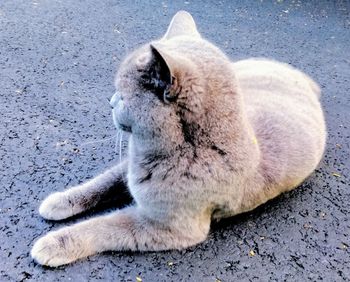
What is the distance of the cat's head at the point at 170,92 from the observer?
139 centimetres

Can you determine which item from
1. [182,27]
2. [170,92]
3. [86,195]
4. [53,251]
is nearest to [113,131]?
[86,195]

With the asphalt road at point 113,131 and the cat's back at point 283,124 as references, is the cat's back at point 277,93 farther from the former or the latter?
the asphalt road at point 113,131

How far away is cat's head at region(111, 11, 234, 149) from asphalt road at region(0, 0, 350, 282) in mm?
513

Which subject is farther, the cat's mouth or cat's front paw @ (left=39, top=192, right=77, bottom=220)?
cat's front paw @ (left=39, top=192, right=77, bottom=220)

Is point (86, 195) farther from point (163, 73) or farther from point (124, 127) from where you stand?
point (163, 73)

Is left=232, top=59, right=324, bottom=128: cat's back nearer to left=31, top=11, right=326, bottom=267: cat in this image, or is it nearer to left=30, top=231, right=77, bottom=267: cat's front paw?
left=31, top=11, right=326, bottom=267: cat

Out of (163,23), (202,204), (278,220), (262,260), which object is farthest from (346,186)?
(163,23)

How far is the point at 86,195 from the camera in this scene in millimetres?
1810

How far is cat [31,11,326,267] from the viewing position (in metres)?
1.43

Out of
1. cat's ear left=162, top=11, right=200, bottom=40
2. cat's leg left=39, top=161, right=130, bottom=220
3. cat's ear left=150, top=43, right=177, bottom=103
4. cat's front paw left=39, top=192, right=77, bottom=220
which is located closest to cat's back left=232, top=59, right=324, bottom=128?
cat's ear left=162, top=11, right=200, bottom=40

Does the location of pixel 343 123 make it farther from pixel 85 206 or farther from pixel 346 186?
pixel 85 206

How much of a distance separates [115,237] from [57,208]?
0.28 meters

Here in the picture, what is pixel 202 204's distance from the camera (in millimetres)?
1606

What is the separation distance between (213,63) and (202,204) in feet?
1.60
